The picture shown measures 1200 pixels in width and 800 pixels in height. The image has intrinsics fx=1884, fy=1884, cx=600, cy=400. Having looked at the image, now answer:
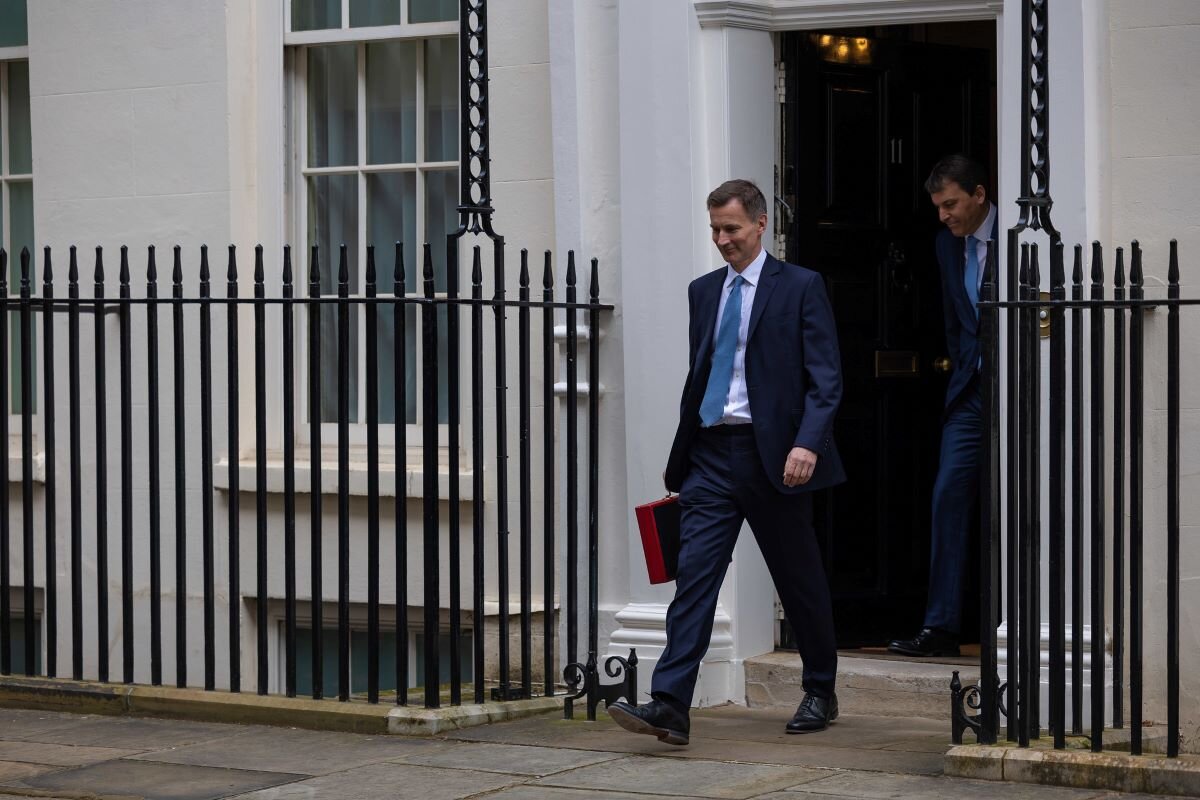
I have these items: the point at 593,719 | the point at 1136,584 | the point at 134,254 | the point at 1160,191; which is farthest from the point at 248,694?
the point at 1160,191

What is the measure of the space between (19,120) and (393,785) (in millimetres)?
5401

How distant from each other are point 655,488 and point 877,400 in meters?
1.27

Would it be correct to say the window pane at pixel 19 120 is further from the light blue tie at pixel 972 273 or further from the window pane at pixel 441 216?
the light blue tie at pixel 972 273

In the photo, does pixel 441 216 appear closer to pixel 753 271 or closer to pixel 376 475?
pixel 376 475

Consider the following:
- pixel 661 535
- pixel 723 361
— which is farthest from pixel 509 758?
pixel 723 361

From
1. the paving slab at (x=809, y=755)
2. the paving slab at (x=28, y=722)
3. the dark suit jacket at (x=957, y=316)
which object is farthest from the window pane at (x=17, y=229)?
the dark suit jacket at (x=957, y=316)

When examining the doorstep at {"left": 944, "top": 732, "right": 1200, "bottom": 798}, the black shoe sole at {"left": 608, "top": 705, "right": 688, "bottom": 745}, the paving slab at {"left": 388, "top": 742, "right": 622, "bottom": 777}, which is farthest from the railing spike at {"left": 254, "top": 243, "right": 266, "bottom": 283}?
the doorstep at {"left": 944, "top": 732, "right": 1200, "bottom": 798}

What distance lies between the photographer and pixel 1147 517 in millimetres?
7012

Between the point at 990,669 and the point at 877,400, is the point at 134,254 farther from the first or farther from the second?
the point at 990,669

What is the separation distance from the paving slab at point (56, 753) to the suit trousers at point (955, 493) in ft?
10.6

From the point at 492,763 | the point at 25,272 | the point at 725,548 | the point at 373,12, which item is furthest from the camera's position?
the point at 373,12

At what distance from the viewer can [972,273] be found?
7.53 metres

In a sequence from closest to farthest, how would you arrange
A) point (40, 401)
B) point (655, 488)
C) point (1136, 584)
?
point (1136, 584), point (655, 488), point (40, 401)

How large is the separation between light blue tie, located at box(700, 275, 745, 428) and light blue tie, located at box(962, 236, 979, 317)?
131cm
